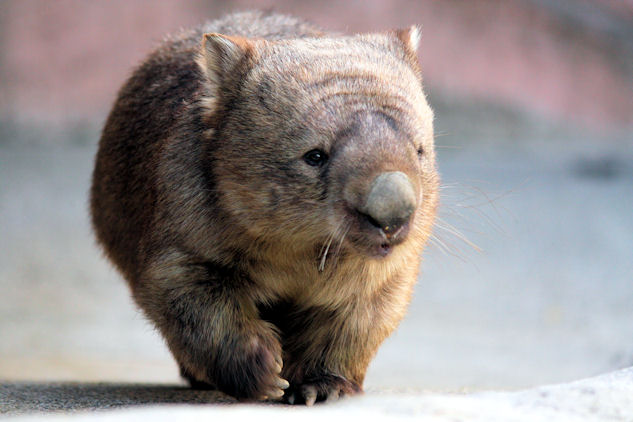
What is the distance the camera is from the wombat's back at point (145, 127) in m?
5.07

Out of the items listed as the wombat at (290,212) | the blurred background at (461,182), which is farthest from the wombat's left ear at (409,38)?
the blurred background at (461,182)

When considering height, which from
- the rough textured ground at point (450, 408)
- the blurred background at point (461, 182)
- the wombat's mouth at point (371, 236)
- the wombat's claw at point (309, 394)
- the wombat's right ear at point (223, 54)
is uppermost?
the blurred background at point (461, 182)

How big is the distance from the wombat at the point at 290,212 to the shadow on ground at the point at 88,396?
488mm

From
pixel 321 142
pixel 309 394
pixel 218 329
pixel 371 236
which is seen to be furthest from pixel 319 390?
pixel 321 142

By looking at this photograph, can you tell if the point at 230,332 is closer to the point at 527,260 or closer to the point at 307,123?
the point at 307,123

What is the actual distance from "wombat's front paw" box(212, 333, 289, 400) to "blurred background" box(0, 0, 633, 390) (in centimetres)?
389

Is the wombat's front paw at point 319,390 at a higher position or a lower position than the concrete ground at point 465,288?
lower

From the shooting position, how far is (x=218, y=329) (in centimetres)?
433

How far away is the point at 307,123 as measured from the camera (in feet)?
13.7

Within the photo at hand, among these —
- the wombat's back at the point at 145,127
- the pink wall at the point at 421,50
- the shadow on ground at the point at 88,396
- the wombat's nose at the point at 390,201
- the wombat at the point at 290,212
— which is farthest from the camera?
the pink wall at the point at 421,50

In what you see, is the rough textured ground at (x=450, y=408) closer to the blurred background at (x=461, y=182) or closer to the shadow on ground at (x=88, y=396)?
the shadow on ground at (x=88, y=396)

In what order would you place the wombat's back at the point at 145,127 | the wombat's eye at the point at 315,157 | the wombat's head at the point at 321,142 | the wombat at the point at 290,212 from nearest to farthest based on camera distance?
the wombat's head at the point at 321,142 → the wombat at the point at 290,212 → the wombat's eye at the point at 315,157 → the wombat's back at the point at 145,127

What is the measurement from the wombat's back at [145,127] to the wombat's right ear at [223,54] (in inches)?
8.6

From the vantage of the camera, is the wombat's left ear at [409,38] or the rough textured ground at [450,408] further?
the wombat's left ear at [409,38]
